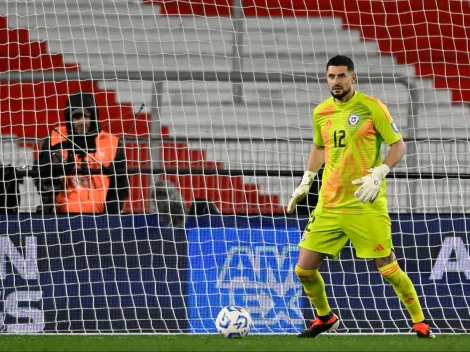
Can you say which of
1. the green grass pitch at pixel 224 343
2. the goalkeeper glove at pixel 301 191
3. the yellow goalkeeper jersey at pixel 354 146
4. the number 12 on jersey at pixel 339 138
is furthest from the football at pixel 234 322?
the number 12 on jersey at pixel 339 138

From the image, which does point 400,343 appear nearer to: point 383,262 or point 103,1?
point 383,262

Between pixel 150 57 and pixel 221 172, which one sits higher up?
pixel 150 57

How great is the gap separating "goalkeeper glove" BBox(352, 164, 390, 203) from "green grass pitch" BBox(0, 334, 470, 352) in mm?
977

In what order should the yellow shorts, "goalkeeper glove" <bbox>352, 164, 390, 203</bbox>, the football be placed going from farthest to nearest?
the football
the yellow shorts
"goalkeeper glove" <bbox>352, 164, 390, 203</bbox>

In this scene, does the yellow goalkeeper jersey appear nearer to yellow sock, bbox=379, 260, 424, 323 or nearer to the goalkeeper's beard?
the goalkeeper's beard

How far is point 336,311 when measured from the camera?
8953 millimetres

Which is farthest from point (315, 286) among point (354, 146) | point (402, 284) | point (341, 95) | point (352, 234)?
point (341, 95)

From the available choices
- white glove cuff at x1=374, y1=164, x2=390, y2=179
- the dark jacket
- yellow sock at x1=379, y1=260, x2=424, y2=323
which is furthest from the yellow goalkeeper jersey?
the dark jacket

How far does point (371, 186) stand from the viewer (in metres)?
7.25

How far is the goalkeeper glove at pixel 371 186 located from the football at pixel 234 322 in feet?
3.86

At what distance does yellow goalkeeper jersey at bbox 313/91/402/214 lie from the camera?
751 cm

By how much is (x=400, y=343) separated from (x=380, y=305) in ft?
5.42

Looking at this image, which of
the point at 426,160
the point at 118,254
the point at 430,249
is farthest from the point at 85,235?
the point at 426,160

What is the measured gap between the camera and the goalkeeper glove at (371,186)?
7254 mm
